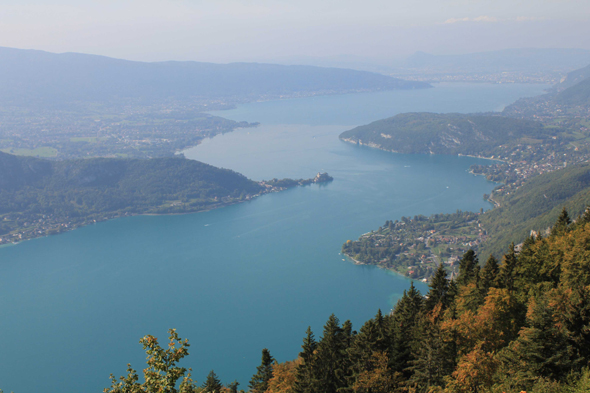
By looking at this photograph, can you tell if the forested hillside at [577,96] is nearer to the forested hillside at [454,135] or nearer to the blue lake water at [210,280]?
the forested hillside at [454,135]

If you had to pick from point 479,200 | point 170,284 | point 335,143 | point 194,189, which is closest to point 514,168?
point 479,200

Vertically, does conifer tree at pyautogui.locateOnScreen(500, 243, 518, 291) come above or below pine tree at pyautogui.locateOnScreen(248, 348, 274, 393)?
above

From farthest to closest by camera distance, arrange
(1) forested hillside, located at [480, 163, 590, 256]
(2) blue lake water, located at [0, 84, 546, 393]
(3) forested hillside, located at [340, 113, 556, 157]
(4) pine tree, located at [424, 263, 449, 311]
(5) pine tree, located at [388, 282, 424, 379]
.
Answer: (3) forested hillside, located at [340, 113, 556, 157] < (1) forested hillside, located at [480, 163, 590, 256] < (2) blue lake water, located at [0, 84, 546, 393] < (4) pine tree, located at [424, 263, 449, 311] < (5) pine tree, located at [388, 282, 424, 379]

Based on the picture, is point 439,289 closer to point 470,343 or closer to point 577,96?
point 470,343

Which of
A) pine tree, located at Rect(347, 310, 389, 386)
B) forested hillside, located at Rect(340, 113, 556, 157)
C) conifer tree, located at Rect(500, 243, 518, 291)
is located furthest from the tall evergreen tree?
forested hillside, located at Rect(340, 113, 556, 157)

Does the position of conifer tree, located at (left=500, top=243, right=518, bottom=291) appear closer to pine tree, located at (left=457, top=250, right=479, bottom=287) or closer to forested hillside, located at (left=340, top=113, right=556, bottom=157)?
pine tree, located at (left=457, top=250, right=479, bottom=287)

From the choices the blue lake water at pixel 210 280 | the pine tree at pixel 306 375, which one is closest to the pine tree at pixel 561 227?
the pine tree at pixel 306 375
